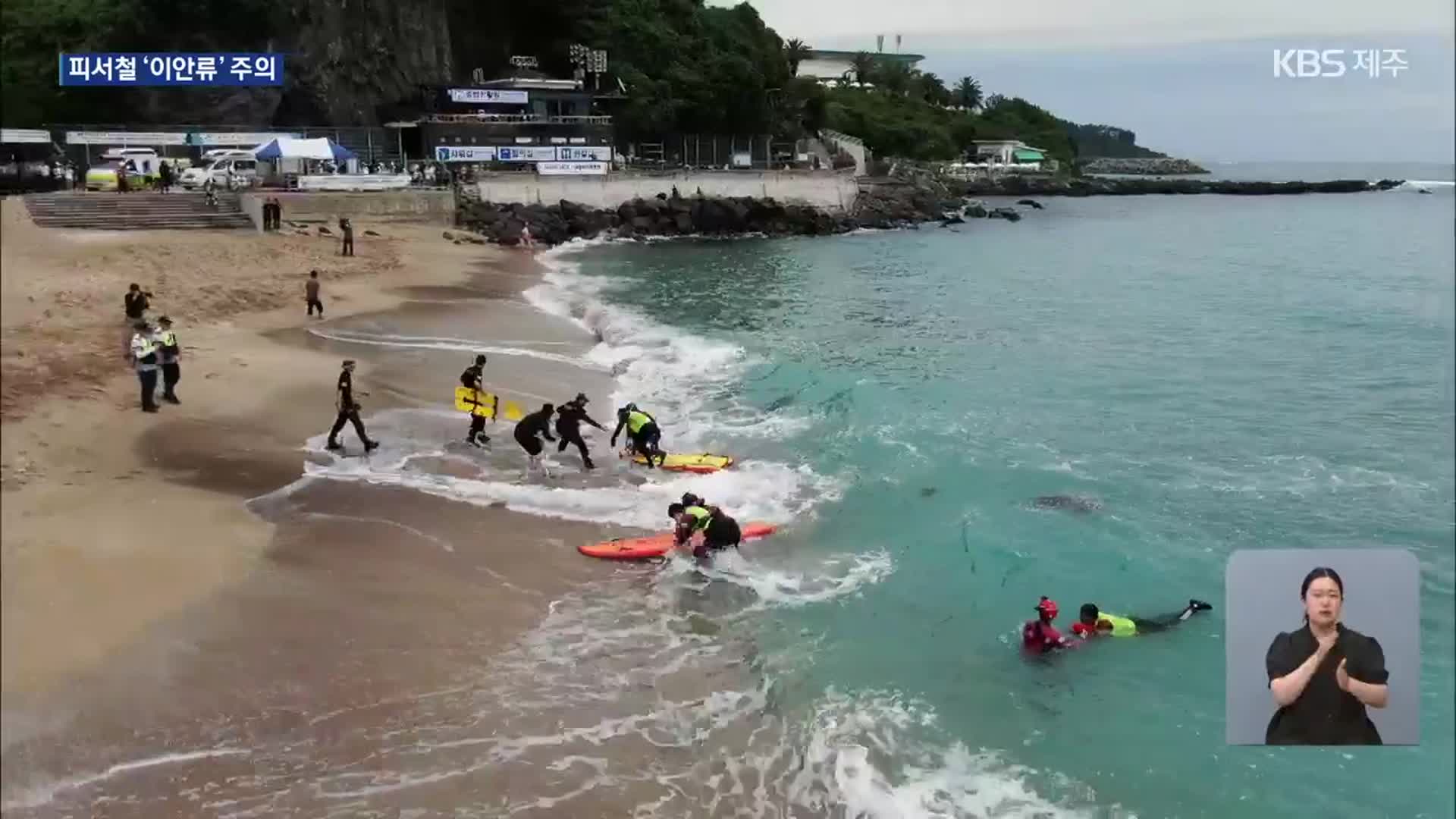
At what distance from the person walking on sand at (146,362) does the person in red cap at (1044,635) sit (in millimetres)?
10525

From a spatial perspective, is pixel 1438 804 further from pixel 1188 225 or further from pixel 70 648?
pixel 1188 225

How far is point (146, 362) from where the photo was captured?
13820mm

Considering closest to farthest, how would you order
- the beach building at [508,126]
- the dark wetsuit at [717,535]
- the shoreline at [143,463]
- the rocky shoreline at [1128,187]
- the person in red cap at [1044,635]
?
the shoreline at [143,463]
the person in red cap at [1044,635]
the dark wetsuit at [717,535]
the beach building at [508,126]
the rocky shoreline at [1128,187]

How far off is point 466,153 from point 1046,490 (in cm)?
5052

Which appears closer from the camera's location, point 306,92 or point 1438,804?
point 1438,804

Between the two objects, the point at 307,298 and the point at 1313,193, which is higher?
the point at 1313,193

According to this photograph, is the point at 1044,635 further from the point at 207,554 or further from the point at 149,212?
the point at 149,212

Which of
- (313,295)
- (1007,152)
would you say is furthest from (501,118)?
(1007,152)

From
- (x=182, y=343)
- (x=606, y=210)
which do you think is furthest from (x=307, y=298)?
(x=606, y=210)

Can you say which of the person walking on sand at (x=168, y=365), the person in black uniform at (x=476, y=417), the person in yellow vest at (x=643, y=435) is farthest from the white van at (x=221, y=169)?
the person in yellow vest at (x=643, y=435)

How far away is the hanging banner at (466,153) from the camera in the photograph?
60469 mm

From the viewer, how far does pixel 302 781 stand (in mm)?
7688

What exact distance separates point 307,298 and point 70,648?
67.4 feet

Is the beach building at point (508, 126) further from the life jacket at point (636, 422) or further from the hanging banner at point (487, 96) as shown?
the life jacket at point (636, 422)
